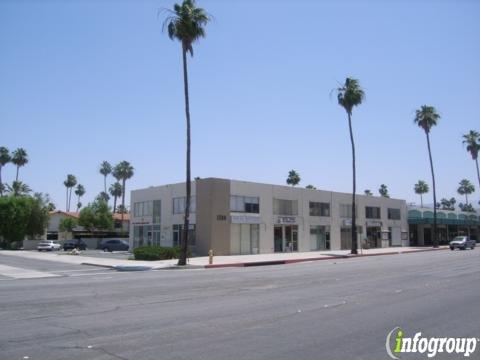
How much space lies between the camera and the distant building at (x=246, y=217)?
136 ft

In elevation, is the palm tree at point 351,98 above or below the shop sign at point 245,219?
above

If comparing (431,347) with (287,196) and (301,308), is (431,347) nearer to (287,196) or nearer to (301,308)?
(301,308)

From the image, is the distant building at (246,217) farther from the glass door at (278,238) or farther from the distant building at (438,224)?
the distant building at (438,224)

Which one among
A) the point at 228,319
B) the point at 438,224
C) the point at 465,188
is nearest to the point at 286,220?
the point at 438,224

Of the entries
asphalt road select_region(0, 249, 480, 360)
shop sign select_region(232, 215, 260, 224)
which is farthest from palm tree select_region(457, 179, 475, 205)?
asphalt road select_region(0, 249, 480, 360)

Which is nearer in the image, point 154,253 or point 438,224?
point 154,253

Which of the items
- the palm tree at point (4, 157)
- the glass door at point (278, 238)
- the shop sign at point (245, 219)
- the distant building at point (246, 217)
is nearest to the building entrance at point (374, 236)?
the distant building at point (246, 217)

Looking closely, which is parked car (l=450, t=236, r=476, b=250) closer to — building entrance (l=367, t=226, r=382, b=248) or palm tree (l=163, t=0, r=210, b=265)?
building entrance (l=367, t=226, r=382, b=248)

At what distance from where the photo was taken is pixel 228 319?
1058cm

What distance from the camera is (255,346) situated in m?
8.05

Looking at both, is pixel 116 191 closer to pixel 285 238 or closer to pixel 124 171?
pixel 124 171
